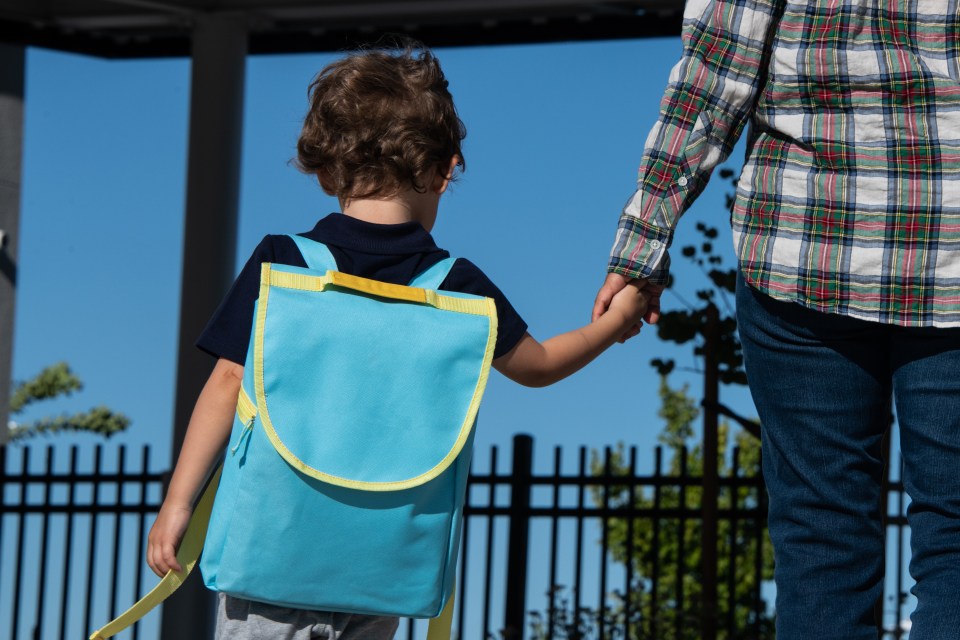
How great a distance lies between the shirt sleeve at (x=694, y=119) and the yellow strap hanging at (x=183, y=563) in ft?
2.80

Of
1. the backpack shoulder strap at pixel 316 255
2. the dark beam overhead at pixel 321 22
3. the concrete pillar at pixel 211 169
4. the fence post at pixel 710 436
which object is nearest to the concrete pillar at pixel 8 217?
the dark beam overhead at pixel 321 22

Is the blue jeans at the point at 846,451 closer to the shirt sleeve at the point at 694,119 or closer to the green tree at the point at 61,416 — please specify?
the shirt sleeve at the point at 694,119

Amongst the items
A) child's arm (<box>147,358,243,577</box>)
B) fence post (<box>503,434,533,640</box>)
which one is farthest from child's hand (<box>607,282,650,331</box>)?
fence post (<box>503,434,533,640</box>)

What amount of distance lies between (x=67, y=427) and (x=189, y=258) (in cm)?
963

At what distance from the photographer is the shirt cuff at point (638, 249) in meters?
2.24

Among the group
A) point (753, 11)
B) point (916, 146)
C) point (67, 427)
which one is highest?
point (753, 11)

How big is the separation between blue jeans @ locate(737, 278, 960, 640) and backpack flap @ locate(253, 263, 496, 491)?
520mm

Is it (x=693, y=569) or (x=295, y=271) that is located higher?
(x=295, y=271)

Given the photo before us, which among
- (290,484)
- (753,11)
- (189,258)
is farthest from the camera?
(189,258)

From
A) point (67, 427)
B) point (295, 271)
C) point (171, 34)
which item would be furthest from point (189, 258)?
point (67, 427)

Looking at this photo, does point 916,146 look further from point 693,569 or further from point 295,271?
point 693,569

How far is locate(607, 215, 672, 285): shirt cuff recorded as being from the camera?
2238 millimetres

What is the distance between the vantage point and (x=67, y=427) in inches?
609

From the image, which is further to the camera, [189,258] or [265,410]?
[189,258]
